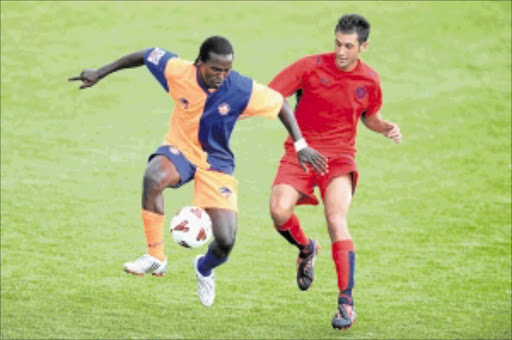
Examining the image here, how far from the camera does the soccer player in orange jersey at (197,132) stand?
23.4ft

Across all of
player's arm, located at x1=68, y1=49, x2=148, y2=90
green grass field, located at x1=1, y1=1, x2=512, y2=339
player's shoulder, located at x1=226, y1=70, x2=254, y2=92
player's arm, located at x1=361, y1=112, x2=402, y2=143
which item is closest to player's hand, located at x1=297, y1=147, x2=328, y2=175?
player's shoulder, located at x1=226, y1=70, x2=254, y2=92

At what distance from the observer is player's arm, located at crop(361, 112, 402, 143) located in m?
8.16

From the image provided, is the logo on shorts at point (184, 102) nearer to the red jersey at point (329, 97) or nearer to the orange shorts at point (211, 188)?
the orange shorts at point (211, 188)

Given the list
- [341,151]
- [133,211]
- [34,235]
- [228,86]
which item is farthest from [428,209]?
[228,86]

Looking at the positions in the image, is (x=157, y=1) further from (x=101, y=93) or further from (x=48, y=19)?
(x=101, y=93)

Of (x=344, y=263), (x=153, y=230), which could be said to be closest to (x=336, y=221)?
(x=344, y=263)

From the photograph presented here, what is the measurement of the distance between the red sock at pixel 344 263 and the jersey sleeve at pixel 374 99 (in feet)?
3.85

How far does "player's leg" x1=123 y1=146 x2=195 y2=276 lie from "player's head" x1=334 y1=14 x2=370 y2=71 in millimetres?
1551

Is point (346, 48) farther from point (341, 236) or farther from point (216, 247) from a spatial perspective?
point (216, 247)

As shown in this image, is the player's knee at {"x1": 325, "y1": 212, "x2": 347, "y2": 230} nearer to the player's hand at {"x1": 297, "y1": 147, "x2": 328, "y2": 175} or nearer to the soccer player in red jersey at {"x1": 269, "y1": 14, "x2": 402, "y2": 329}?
the soccer player in red jersey at {"x1": 269, "y1": 14, "x2": 402, "y2": 329}

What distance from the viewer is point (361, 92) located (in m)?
8.09

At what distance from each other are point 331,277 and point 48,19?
12.4 meters

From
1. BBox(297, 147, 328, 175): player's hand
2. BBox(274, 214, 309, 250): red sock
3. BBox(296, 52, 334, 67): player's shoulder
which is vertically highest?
BBox(296, 52, 334, 67): player's shoulder

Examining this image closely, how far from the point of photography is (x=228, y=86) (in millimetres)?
7242
